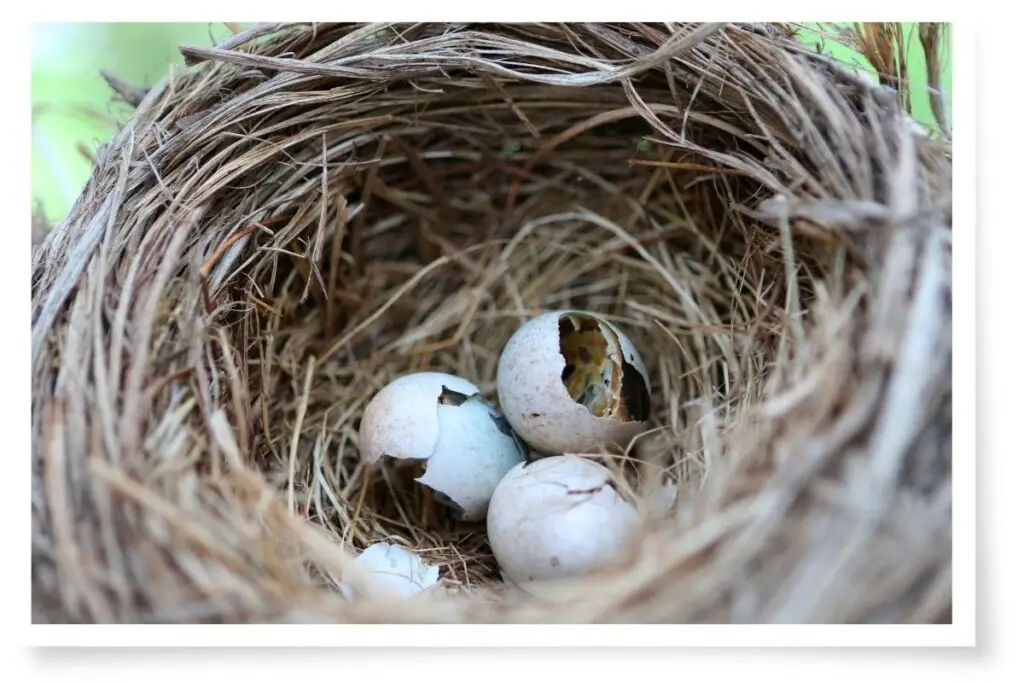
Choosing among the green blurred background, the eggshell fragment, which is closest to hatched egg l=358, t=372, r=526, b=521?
the eggshell fragment

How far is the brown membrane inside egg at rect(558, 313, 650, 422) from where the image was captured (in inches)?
50.9

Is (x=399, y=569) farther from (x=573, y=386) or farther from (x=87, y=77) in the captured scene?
(x=87, y=77)

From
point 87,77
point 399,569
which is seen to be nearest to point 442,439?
point 399,569

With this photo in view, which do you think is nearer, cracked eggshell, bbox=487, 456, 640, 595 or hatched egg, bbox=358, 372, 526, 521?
cracked eggshell, bbox=487, 456, 640, 595

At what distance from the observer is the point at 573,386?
1382mm

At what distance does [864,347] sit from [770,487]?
20cm

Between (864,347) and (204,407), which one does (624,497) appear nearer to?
(864,347)

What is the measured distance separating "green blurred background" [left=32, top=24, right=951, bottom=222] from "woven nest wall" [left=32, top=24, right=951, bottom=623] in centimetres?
5

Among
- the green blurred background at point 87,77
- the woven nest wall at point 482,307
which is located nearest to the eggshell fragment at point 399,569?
the woven nest wall at point 482,307

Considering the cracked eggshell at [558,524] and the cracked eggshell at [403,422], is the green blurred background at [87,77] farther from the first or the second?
the cracked eggshell at [558,524]

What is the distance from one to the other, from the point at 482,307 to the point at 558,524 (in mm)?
556

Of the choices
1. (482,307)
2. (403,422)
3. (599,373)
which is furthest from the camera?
(482,307)

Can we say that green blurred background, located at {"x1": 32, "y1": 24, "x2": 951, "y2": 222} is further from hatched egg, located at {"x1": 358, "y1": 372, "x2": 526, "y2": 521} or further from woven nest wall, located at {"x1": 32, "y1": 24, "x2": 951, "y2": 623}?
hatched egg, located at {"x1": 358, "y1": 372, "x2": 526, "y2": 521}
